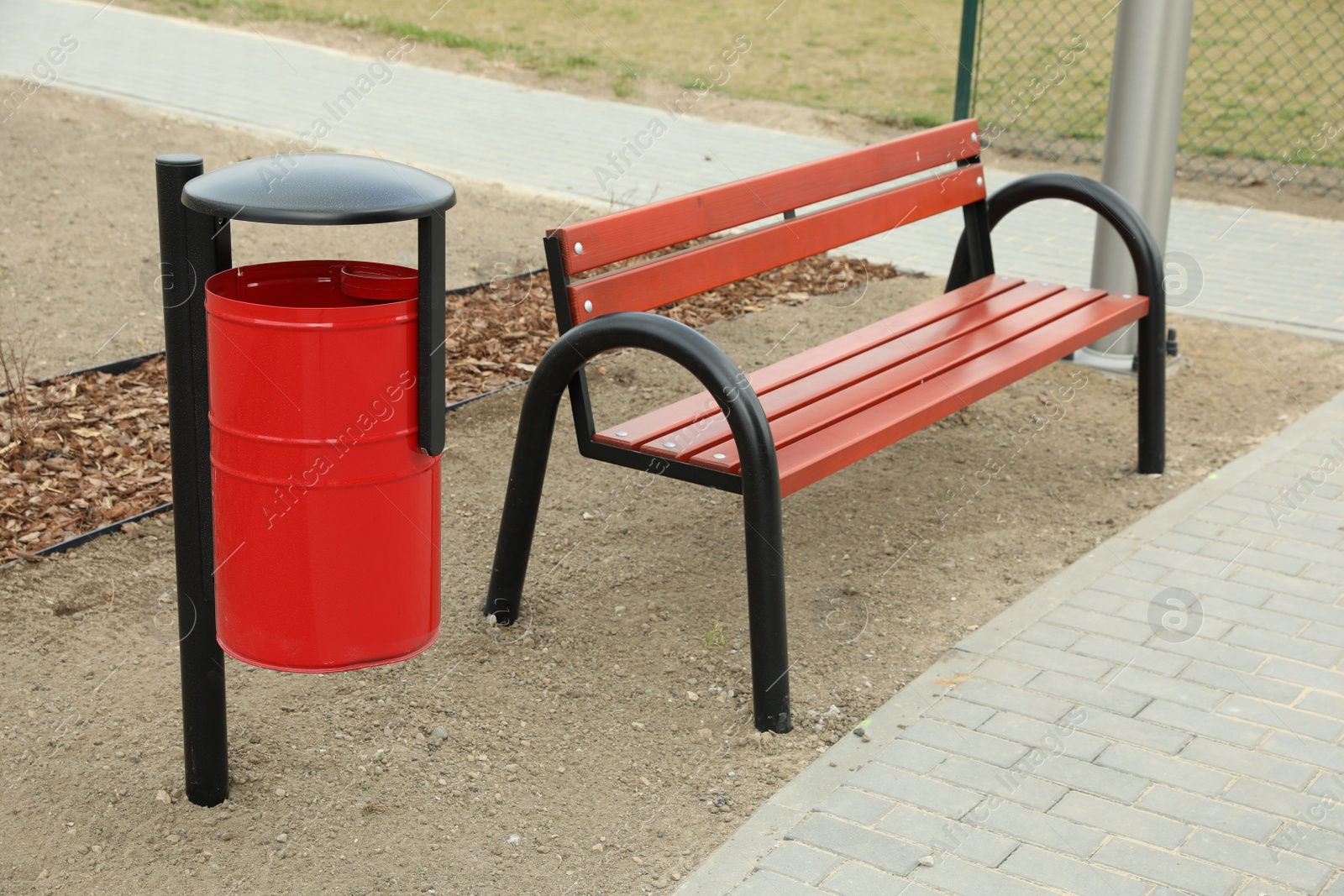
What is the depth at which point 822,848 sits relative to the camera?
9.53ft

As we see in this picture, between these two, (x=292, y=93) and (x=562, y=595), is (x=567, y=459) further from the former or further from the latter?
(x=292, y=93)

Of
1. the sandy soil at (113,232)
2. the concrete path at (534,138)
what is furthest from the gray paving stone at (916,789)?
the concrete path at (534,138)

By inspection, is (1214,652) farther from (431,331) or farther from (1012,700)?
(431,331)

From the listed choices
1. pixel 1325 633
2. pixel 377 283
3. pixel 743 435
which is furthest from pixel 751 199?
pixel 1325 633

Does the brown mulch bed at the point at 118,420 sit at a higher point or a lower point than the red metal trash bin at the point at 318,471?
lower

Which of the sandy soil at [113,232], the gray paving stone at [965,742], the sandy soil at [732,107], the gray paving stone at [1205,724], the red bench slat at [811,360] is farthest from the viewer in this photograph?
the sandy soil at [732,107]

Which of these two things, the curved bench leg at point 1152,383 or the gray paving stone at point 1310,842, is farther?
the curved bench leg at point 1152,383

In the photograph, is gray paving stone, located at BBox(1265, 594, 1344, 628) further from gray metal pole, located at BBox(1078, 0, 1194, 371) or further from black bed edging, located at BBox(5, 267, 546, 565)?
black bed edging, located at BBox(5, 267, 546, 565)

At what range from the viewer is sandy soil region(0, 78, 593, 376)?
5.75 m

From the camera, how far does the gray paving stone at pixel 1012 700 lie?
345cm

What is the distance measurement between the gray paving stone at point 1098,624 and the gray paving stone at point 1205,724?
0.36 metres

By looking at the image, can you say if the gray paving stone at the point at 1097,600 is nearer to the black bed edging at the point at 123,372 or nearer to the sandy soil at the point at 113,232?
the black bed edging at the point at 123,372

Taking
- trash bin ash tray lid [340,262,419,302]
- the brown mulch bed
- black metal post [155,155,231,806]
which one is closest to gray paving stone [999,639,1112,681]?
trash bin ash tray lid [340,262,419,302]

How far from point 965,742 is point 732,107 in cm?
841
